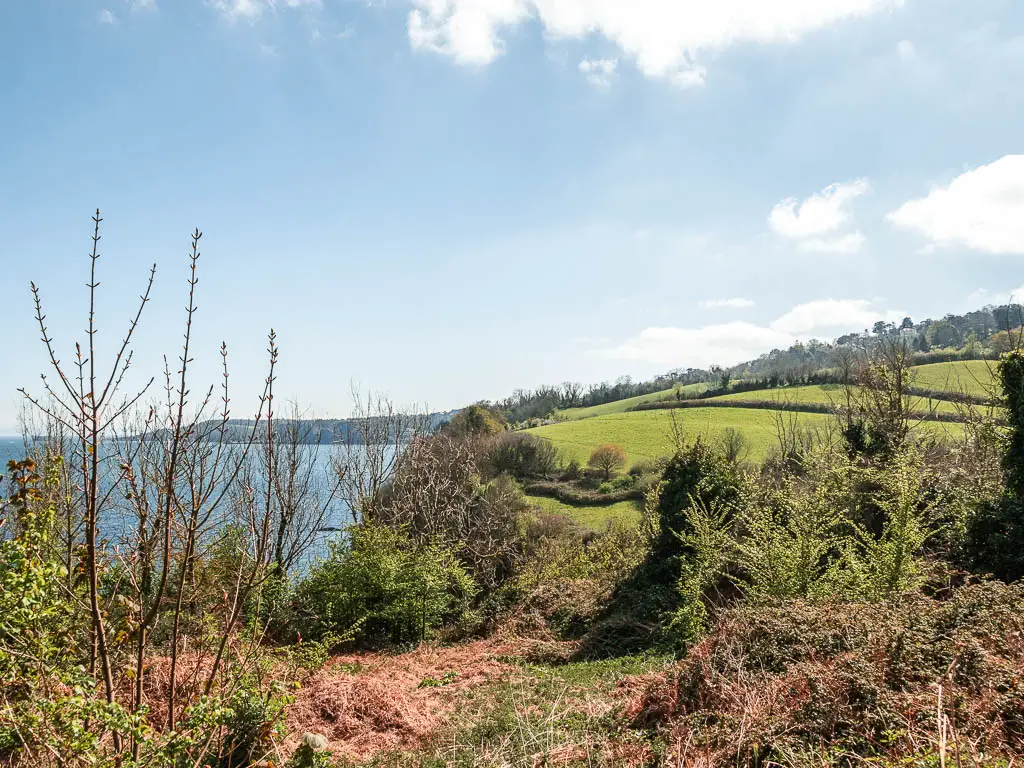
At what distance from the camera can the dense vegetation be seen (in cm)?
359

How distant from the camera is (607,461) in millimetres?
35688

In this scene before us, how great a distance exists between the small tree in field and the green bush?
Result: 72.7ft

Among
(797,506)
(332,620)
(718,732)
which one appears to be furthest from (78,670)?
(332,620)

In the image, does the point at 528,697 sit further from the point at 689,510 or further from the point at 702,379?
the point at 702,379

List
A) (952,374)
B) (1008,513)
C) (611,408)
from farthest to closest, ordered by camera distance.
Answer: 1. (611,408)
2. (952,374)
3. (1008,513)

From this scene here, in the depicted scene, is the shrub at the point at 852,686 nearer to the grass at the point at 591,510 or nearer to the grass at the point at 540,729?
the grass at the point at 540,729

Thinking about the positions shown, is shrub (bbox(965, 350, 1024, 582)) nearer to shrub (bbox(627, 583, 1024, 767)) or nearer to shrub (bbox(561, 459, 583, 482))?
shrub (bbox(627, 583, 1024, 767))

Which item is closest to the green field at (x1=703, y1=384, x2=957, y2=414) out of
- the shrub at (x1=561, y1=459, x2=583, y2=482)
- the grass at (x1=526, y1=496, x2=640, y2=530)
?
the shrub at (x1=561, y1=459, x2=583, y2=482)

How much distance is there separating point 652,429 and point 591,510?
1761 centimetres

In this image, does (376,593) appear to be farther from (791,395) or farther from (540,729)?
(791,395)

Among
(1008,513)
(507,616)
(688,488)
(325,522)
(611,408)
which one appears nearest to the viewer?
(1008,513)

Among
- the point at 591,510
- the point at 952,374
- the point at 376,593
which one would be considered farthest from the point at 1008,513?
the point at 952,374

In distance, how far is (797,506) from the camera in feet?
28.9

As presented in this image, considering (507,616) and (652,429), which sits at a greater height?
(652,429)
